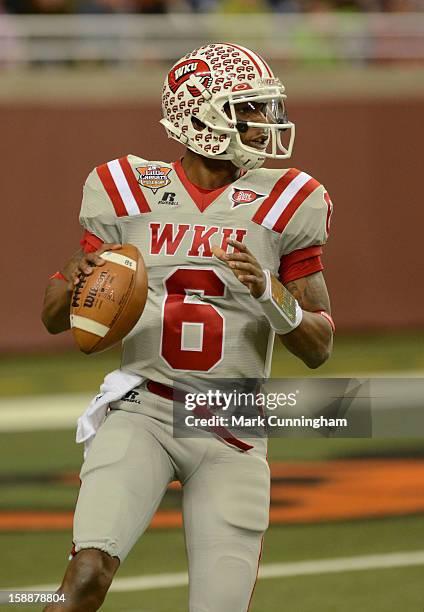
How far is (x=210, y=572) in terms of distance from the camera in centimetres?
387

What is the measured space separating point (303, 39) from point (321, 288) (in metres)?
9.30

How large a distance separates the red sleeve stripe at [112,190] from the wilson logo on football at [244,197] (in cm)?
32

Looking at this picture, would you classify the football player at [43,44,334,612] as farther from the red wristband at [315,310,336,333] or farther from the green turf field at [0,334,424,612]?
the green turf field at [0,334,424,612]

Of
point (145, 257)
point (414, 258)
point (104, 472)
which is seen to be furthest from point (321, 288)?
point (414, 258)

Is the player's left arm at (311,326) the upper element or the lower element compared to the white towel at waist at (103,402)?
upper

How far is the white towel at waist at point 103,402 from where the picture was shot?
13.6 ft

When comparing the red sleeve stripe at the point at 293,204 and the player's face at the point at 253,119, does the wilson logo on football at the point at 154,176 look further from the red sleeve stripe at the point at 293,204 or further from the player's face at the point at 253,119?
the red sleeve stripe at the point at 293,204

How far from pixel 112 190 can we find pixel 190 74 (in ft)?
1.37

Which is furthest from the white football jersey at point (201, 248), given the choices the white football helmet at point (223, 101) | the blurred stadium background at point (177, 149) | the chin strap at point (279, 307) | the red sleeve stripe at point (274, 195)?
the blurred stadium background at point (177, 149)

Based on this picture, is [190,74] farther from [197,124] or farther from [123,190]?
[123,190]

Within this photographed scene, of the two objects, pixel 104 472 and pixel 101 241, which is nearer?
pixel 104 472

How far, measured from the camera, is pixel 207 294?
415 centimetres

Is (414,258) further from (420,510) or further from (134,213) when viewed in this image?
(134,213)

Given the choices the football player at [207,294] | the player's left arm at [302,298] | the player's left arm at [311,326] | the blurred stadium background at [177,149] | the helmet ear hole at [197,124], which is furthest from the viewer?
the blurred stadium background at [177,149]
